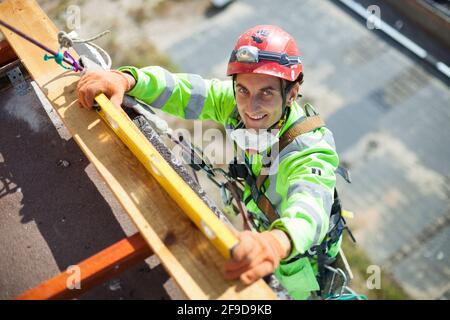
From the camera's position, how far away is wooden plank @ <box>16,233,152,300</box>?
2891 mm

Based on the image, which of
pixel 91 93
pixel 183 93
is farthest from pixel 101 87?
pixel 183 93

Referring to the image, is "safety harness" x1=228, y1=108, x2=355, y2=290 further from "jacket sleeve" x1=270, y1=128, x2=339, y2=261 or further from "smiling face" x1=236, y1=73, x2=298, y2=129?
"smiling face" x1=236, y1=73, x2=298, y2=129

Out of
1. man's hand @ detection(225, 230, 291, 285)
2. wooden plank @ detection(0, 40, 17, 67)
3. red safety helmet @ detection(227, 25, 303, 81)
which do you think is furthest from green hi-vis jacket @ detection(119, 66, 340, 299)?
wooden plank @ detection(0, 40, 17, 67)

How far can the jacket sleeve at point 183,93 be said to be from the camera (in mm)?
4223

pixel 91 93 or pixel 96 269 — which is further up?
pixel 91 93

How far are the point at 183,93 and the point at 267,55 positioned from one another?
1.04 meters

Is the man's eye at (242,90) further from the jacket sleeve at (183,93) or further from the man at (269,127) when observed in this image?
the jacket sleeve at (183,93)

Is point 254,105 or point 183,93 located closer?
point 254,105

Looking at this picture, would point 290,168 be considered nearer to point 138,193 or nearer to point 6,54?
point 138,193

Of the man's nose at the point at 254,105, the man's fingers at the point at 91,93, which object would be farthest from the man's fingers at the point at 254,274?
the man's fingers at the point at 91,93

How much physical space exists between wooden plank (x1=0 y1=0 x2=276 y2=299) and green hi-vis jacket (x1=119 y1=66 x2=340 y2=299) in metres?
0.52

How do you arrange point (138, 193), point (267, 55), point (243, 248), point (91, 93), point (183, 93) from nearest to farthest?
point (243, 248) < point (138, 193) < point (91, 93) < point (267, 55) < point (183, 93)

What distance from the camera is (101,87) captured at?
12.0 ft
